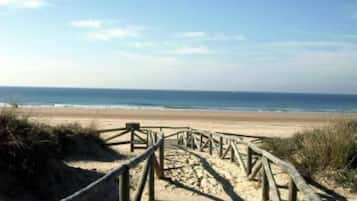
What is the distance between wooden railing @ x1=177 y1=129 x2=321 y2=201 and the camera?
5.79 metres

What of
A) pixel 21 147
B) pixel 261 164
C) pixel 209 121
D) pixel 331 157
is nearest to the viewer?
pixel 21 147

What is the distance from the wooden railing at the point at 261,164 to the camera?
5.79 m

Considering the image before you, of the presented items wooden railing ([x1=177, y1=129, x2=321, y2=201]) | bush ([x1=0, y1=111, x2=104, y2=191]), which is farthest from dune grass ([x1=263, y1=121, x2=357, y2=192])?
bush ([x1=0, y1=111, x2=104, y2=191])

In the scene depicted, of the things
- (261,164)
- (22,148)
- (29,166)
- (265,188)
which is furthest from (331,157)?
(22,148)

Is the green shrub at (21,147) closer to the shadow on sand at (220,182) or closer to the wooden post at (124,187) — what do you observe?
the wooden post at (124,187)

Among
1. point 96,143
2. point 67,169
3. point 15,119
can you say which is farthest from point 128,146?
point 15,119

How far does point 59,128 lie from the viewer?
43.5ft

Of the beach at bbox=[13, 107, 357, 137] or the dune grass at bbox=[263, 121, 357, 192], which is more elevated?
the dune grass at bbox=[263, 121, 357, 192]

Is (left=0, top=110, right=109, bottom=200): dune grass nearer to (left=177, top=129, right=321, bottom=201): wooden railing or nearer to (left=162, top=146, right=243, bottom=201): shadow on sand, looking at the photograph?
(left=162, top=146, right=243, bottom=201): shadow on sand

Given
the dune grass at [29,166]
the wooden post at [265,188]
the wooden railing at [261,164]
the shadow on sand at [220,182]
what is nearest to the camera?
the wooden railing at [261,164]

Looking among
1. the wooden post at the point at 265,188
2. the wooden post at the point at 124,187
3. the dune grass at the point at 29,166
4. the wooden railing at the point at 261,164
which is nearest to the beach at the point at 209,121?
the wooden railing at the point at 261,164

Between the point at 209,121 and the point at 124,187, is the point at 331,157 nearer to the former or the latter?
the point at 124,187

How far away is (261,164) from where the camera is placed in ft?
30.4

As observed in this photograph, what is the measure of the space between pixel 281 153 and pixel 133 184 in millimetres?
4063
